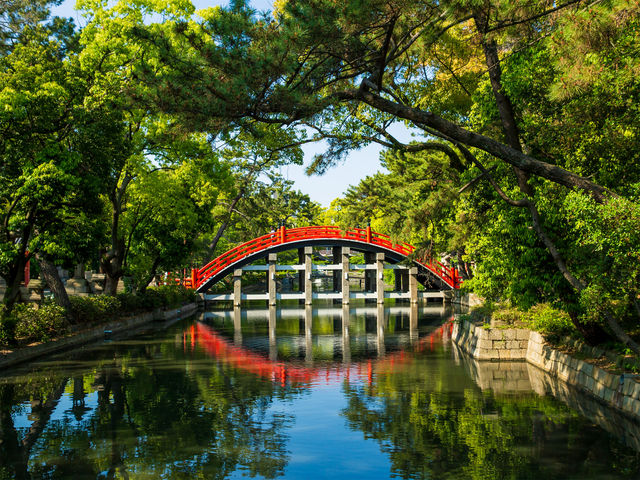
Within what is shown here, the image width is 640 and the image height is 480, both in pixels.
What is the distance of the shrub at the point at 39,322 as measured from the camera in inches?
655

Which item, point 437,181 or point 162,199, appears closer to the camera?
point 437,181

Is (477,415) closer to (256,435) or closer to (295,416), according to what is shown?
(295,416)

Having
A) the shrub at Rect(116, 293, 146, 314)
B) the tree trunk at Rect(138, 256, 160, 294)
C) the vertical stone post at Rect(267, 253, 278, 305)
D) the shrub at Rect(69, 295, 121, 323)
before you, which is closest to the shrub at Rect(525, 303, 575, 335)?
the shrub at Rect(69, 295, 121, 323)

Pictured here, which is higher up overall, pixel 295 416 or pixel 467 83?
pixel 467 83

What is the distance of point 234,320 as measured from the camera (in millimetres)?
29469

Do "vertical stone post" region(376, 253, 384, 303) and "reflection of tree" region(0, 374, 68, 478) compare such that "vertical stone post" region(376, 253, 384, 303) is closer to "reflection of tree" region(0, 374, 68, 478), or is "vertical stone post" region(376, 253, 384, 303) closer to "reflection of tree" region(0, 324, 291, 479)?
"reflection of tree" region(0, 324, 291, 479)

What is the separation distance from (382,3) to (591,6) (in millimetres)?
3143

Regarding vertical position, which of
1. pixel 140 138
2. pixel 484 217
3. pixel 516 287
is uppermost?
pixel 140 138

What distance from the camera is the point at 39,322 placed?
1744 cm

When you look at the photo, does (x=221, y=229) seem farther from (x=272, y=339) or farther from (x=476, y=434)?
(x=476, y=434)

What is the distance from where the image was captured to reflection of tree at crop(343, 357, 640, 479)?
7391mm

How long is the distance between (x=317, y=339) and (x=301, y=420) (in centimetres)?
1141

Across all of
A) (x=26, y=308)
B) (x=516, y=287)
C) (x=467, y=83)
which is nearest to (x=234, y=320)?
(x=26, y=308)

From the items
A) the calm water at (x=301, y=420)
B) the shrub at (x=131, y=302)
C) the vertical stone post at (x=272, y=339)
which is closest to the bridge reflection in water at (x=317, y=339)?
the vertical stone post at (x=272, y=339)
